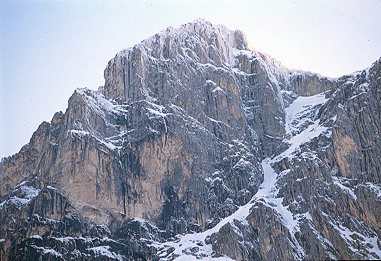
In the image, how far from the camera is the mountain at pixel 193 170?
490 ft

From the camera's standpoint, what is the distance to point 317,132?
169125mm

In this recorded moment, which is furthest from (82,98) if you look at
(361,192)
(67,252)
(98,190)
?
(361,192)

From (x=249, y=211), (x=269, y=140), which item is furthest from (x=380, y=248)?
(x=269, y=140)

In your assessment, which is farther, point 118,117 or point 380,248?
point 118,117

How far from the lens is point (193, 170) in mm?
167000

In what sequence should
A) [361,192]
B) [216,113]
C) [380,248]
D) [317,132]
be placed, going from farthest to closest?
[216,113] → [317,132] → [361,192] → [380,248]

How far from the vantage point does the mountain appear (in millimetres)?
149250

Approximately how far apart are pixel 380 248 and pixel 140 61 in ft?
261

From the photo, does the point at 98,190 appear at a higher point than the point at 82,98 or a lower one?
lower

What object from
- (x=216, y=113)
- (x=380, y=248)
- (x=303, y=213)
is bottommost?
(x=380, y=248)

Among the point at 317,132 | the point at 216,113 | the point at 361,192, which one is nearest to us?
the point at 361,192

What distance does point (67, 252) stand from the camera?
15050 cm

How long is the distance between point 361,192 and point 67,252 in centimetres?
6447

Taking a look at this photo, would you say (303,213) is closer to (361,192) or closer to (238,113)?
(361,192)
